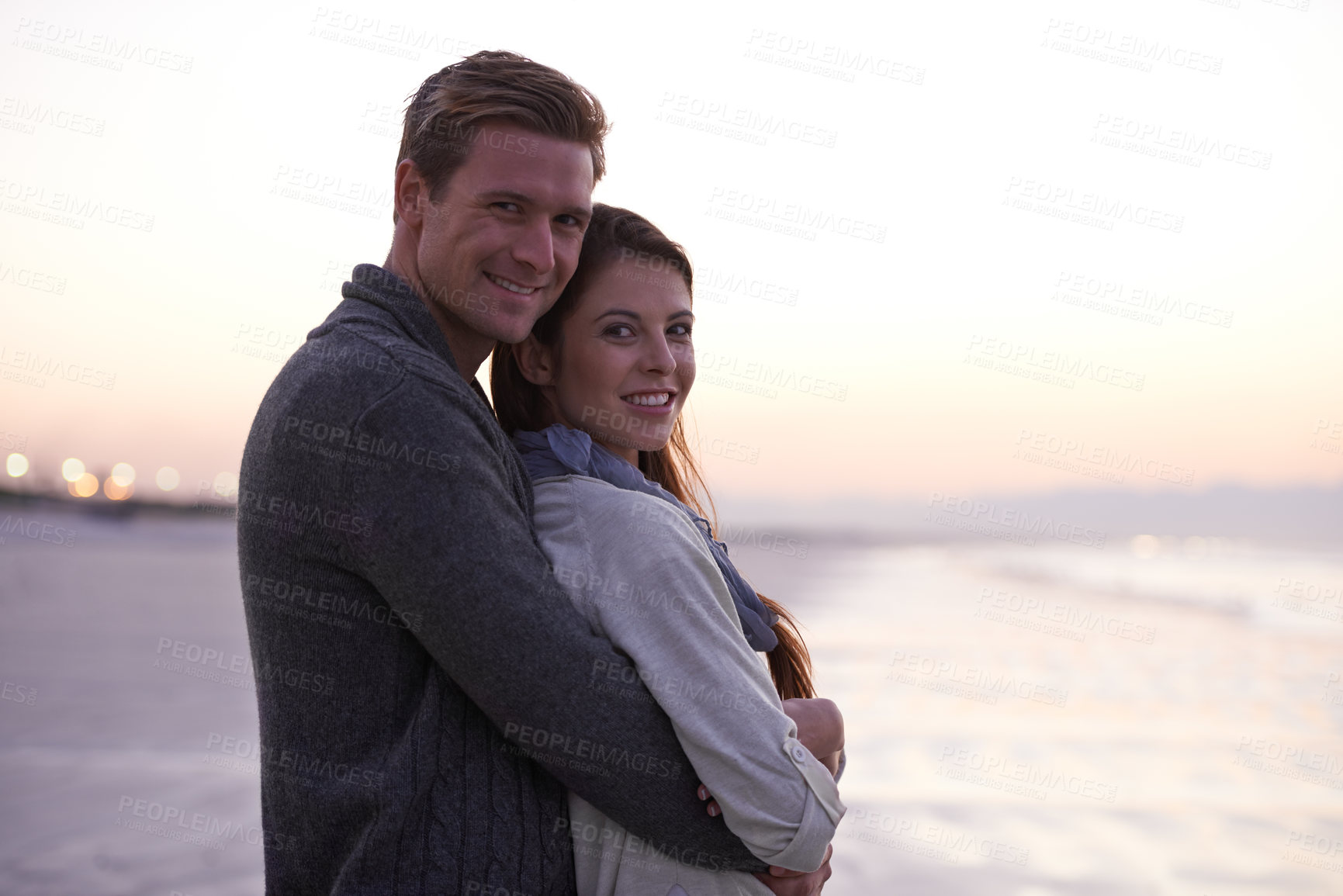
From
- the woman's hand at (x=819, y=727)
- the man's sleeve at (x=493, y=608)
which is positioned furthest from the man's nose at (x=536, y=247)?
the woman's hand at (x=819, y=727)

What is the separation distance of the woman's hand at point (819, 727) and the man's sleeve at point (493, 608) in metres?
0.32

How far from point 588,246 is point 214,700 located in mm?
6106

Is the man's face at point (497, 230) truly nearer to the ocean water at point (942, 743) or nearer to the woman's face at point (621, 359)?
the woman's face at point (621, 359)

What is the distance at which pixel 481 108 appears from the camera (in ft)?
6.84

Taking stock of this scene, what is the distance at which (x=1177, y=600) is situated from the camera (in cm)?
1664

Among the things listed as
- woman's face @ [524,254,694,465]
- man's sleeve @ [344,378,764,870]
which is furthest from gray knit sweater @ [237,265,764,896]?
woman's face @ [524,254,694,465]

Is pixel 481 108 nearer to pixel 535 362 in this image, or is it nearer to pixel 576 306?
pixel 576 306

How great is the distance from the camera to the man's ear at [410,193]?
7.14ft

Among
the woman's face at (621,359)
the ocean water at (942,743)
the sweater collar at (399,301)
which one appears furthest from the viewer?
the ocean water at (942,743)

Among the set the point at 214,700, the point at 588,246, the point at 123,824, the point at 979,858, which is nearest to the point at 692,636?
the point at 588,246

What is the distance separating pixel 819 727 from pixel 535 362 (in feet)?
3.69

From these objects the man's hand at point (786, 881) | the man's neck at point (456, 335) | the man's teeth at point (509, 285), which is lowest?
the man's hand at point (786, 881)

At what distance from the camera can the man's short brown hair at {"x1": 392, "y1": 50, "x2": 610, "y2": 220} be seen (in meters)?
2.10

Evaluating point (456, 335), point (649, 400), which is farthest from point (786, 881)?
point (456, 335)
